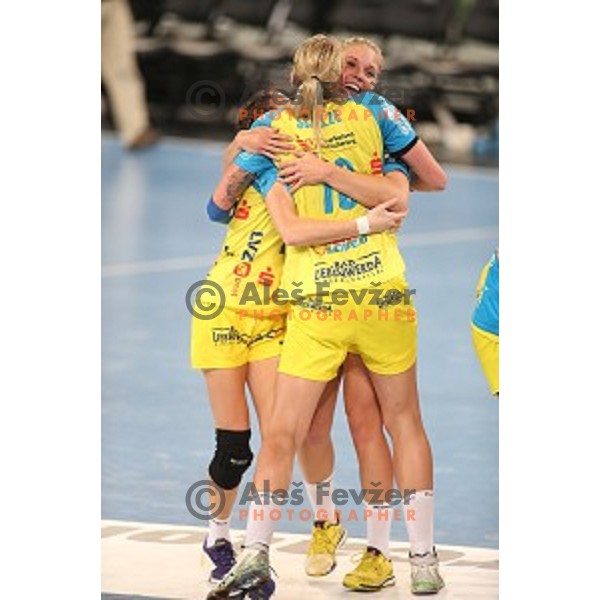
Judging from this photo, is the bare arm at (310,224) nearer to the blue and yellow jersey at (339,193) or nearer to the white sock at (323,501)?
the blue and yellow jersey at (339,193)

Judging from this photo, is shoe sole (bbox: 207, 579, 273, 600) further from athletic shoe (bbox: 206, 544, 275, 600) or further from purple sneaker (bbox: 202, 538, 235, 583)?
purple sneaker (bbox: 202, 538, 235, 583)

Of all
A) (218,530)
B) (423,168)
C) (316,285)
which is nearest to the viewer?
(316,285)

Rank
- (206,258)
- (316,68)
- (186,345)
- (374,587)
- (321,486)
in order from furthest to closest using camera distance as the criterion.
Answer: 1. (206,258)
2. (186,345)
3. (321,486)
4. (374,587)
5. (316,68)

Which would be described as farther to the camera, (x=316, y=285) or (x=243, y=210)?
(x=243, y=210)

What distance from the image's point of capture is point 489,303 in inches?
242

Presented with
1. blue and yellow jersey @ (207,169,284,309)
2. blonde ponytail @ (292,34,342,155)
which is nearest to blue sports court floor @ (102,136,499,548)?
blue and yellow jersey @ (207,169,284,309)

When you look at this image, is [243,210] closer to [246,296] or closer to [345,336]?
[246,296]

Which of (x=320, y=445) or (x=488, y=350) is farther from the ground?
(x=488, y=350)

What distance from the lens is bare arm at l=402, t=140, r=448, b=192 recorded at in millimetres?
6309

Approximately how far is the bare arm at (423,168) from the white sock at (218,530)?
1.26 metres

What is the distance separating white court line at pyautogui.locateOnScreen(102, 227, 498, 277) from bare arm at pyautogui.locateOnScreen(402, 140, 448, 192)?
6.73 m

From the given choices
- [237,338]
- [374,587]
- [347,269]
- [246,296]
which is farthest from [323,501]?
[347,269]

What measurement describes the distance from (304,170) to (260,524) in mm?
1049

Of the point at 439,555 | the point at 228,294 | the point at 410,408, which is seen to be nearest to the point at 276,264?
the point at 228,294
